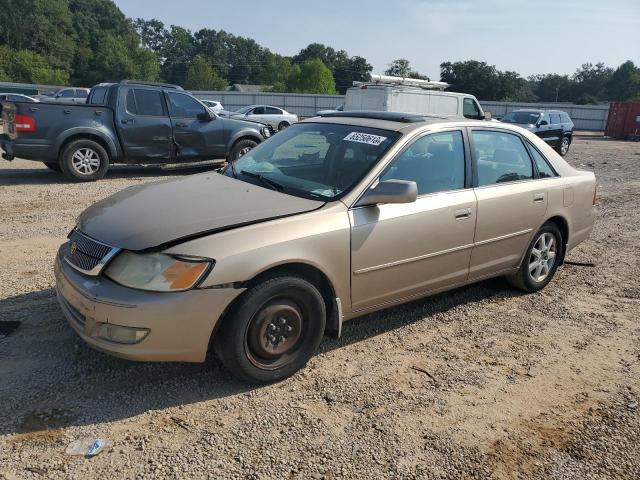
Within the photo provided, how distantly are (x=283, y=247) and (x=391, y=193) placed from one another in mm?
845

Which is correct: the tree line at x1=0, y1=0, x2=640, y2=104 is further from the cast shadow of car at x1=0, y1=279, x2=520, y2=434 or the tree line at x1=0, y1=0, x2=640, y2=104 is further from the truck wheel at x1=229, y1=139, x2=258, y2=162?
the cast shadow of car at x1=0, y1=279, x2=520, y2=434

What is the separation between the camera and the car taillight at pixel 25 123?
8914mm

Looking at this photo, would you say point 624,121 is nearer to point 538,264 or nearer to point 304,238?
point 538,264

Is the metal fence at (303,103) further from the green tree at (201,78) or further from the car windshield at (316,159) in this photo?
the green tree at (201,78)

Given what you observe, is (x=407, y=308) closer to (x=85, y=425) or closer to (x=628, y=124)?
(x=85, y=425)

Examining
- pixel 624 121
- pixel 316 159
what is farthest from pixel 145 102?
pixel 624 121

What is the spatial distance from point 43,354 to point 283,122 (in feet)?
74.6

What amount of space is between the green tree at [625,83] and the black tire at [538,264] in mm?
106758

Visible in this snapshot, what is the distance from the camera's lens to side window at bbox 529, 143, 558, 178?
16.4 ft

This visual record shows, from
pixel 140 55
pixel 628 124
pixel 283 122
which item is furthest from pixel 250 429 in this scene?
pixel 140 55

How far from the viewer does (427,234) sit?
3.95m

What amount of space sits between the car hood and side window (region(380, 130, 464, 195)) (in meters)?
0.78

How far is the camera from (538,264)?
16.8 ft

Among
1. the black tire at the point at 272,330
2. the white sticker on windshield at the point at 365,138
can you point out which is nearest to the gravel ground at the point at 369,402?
the black tire at the point at 272,330
